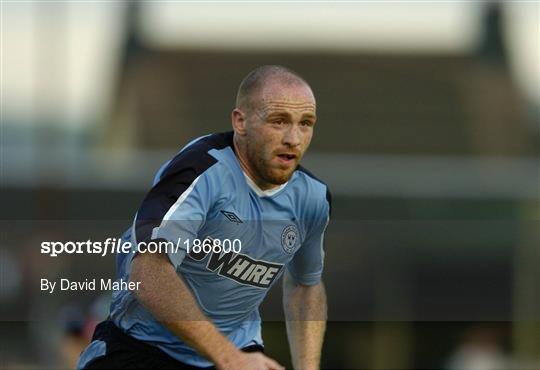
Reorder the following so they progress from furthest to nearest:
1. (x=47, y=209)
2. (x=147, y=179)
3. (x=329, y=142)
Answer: (x=329, y=142) → (x=147, y=179) → (x=47, y=209)

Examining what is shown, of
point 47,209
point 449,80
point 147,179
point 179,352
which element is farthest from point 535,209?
point 179,352

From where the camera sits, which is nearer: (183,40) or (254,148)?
(254,148)

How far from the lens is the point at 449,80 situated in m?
19.3

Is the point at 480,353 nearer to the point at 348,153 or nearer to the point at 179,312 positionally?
the point at 348,153

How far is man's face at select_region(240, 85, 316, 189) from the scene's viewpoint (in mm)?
4715

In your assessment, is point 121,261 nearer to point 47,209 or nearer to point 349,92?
point 47,209

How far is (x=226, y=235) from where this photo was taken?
4.77 m

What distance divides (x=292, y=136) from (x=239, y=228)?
1.42 feet

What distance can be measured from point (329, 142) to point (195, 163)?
39.8 feet

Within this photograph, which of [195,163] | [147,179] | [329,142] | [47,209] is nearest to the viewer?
[195,163]

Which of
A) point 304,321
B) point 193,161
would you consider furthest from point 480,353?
point 193,161

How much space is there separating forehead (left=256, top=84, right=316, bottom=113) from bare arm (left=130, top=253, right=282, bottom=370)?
784 millimetres

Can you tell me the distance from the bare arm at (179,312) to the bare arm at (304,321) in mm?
634

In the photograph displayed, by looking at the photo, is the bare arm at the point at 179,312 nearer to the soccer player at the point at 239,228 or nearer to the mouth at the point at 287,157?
the soccer player at the point at 239,228
